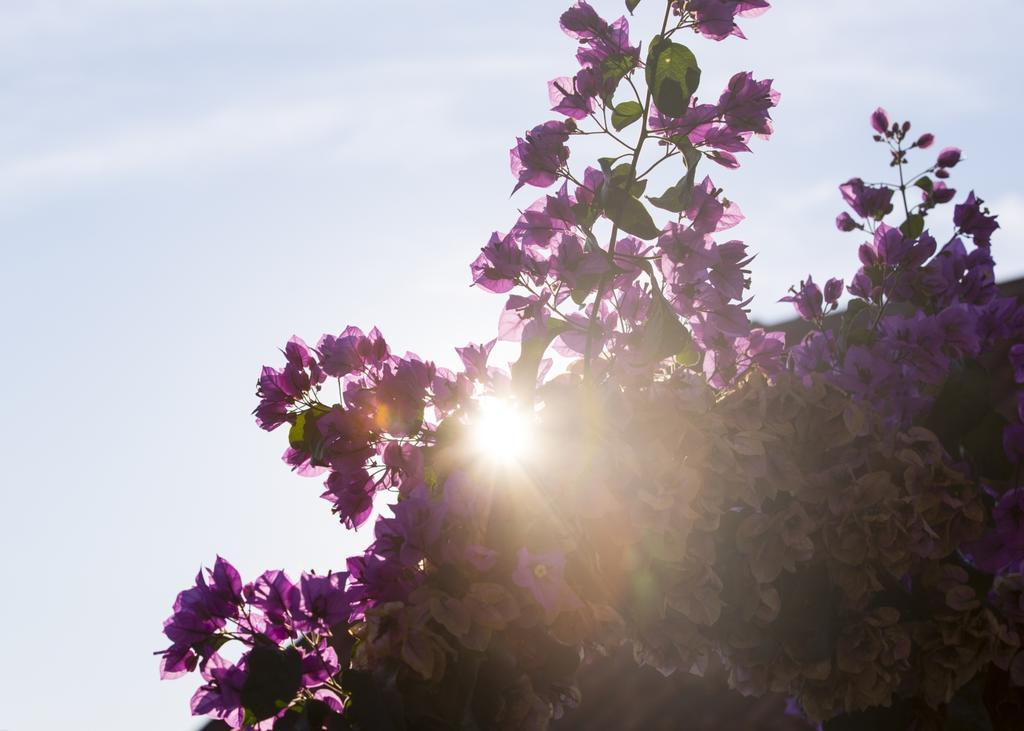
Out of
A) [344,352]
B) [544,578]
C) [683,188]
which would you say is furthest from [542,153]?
[544,578]

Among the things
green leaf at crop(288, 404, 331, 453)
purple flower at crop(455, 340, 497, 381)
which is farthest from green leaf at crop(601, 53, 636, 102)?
green leaf at crop(288, 404, 331, 453)

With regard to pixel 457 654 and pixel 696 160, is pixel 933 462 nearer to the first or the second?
pixel 696 160

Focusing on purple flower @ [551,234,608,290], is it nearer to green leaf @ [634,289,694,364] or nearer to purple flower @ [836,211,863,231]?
green leaf @ [634,289,694,364]

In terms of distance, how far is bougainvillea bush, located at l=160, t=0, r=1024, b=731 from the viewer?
1.76 meters

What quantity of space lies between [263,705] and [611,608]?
522 mm

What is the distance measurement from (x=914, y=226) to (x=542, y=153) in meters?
0.99

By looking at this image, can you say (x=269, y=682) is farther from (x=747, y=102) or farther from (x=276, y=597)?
(x=747, y=102)

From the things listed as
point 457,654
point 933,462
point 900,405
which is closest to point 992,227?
point 900,405

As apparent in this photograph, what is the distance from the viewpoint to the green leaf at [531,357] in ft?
6.63

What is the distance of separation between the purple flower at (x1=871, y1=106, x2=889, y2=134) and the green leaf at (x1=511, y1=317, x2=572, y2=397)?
1.24 metres

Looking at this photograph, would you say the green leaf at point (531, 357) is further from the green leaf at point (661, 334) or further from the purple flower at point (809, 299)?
the purple flower at point (809, 299)

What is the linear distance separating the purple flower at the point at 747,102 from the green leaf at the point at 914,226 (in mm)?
715

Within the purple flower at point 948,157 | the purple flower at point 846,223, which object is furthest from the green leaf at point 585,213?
the purple flower at point 948,157

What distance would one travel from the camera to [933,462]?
1937mm
